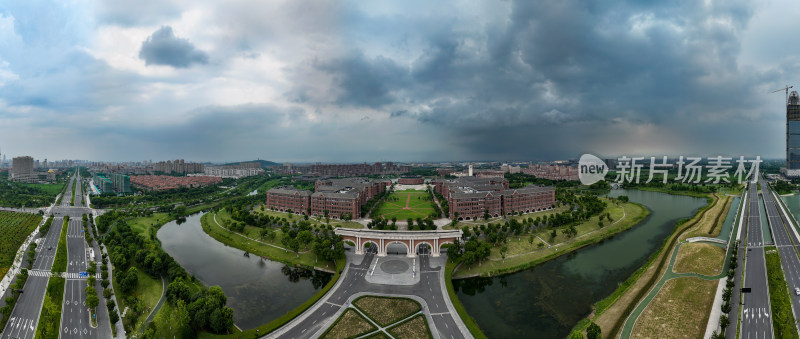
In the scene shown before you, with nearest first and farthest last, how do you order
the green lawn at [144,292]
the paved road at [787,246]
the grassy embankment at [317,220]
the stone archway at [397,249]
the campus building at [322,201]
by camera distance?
the green lawn at [144,292] < the paved road at [787,246] < the stone archway at [397,249] < the grassy embankment at [317,220] < the campus building at [322,201]

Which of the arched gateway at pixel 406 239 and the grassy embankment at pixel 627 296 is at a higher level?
the arched gateway at pixel 406 239

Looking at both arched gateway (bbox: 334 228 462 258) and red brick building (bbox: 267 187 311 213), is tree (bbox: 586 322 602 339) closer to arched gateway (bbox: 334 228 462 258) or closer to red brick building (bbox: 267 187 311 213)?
arched gateway (bbox: 334 228 462 258)

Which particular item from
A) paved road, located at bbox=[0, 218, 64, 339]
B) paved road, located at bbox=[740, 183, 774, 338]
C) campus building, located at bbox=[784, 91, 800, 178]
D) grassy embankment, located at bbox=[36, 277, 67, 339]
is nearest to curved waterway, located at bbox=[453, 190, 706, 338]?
paved road, located at bbox=[740, 183, 774, 338]

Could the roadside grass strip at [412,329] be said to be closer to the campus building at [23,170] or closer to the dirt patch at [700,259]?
the dirt patch at [700,259]

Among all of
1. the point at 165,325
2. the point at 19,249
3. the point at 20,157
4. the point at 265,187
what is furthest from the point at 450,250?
the point at 20,157

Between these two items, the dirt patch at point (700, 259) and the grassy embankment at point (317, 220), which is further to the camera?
the grassy embankment at point (317, 220)

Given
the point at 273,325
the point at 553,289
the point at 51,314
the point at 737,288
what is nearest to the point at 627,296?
the point at 553,289

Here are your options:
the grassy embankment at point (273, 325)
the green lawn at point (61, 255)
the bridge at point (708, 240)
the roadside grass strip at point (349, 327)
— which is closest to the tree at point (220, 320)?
the grassy embankment at point (273, 325)
